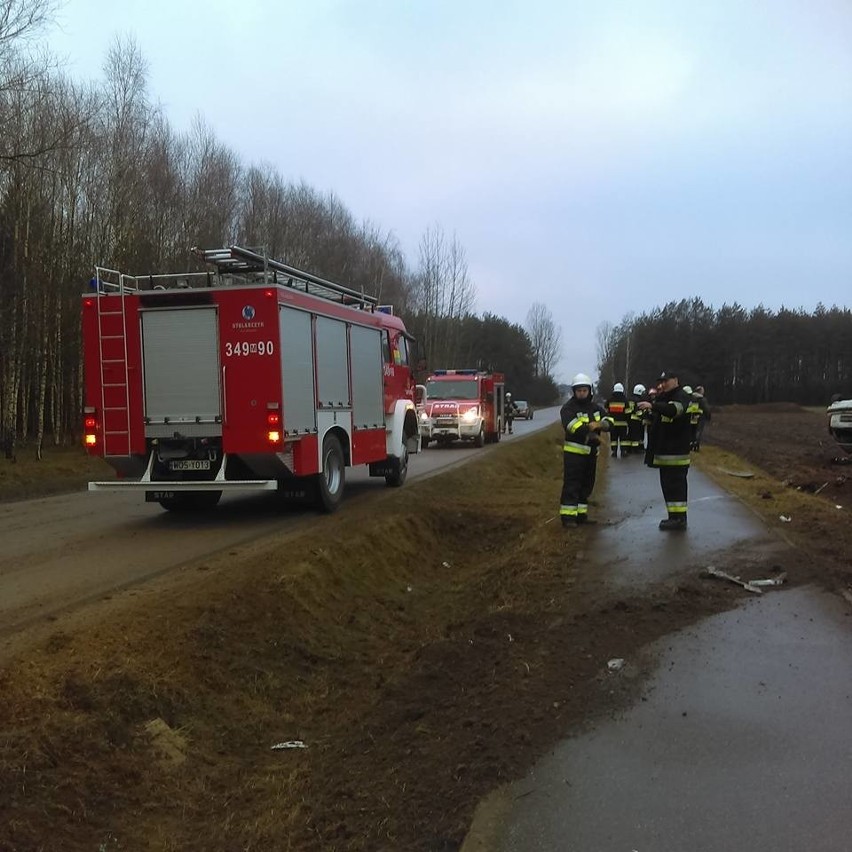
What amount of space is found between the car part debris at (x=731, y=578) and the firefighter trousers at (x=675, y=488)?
2045 millimetres

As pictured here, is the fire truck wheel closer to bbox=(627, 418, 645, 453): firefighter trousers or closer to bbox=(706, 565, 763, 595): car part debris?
bbox=(706, 565, 763, 595): car part debris

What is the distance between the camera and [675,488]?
891 cm

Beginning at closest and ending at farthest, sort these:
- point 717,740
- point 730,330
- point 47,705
→ point 717,740
point 47,705
point 730,330

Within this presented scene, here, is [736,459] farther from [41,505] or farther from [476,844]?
[476,844]

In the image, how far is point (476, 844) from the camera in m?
3.06

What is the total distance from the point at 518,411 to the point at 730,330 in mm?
44829

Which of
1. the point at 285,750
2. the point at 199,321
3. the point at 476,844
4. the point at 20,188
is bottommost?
the point at 285,750

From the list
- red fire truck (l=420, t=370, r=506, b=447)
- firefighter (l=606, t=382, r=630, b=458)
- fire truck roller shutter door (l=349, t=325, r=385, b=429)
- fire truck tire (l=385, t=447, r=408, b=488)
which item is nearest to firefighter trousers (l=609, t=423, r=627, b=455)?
firefighter (l=606, t=382, r=630, b=458)

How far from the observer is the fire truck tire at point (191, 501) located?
11148mm

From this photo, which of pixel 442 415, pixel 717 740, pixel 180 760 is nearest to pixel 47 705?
pixel 180 760

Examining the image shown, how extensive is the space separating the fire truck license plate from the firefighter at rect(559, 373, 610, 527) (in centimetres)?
447

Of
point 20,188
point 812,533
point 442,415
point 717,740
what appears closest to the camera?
point 717,740

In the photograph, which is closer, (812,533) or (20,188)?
(812,533)

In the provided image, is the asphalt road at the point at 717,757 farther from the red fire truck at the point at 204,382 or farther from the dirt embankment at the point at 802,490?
the red fire truck at the point at 204,382
